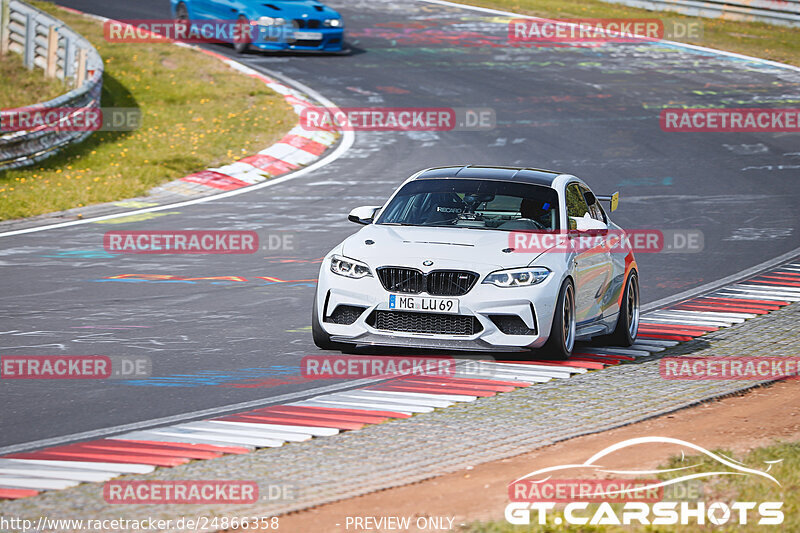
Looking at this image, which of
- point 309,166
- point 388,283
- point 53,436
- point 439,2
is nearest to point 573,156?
point 309,166

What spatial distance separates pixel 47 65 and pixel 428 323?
1969 cm

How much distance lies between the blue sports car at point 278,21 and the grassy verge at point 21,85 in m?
4.66

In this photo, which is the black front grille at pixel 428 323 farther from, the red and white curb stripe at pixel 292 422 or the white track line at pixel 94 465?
the white track line at pixel 94 465

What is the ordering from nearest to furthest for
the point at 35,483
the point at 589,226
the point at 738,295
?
the point at 35,483 → the point at 589,226 → the point at 738,295

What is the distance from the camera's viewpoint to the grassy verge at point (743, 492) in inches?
233

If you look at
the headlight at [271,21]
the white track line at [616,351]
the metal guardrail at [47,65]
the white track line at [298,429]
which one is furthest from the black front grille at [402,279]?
the headlight at [271,21]

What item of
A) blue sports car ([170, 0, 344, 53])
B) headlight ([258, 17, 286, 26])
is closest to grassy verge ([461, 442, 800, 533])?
blue sports car ([170, 0, 344, 53])

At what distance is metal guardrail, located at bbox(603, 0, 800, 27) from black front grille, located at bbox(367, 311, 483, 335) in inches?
1124

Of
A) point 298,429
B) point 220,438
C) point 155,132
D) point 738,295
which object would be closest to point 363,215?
point 298,429

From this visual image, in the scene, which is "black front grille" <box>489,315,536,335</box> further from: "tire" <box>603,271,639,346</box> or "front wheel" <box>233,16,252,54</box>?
"front wheel" <box>233,16,252,54</box>

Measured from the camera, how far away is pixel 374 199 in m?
18.8

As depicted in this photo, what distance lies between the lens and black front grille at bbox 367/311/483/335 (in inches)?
383

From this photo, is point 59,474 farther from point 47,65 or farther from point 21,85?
point 47,65

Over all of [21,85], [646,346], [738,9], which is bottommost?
[21,85]
